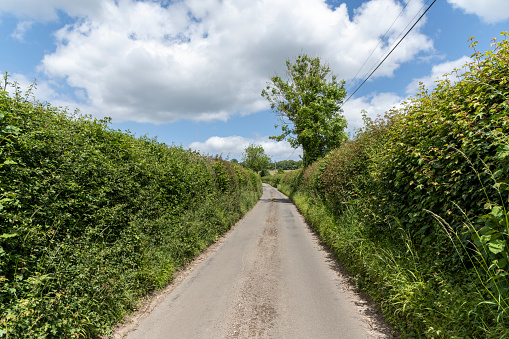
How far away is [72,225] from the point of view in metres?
3.28

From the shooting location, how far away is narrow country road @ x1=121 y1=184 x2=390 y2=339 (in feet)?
11.1

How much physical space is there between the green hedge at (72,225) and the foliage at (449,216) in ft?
13.5

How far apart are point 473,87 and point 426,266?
8.28 feet

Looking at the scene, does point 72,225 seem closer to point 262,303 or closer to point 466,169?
point 262,303

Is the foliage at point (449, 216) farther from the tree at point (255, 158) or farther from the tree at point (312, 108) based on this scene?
the tree at point (255, 158)

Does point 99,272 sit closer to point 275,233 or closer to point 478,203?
point 478,203

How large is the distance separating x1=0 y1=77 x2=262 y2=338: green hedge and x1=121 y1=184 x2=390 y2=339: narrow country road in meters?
0.70

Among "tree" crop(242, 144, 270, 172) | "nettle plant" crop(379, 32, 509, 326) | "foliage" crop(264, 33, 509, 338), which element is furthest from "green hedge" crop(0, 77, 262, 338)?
"tree" crop(242, 144, 270, 172)

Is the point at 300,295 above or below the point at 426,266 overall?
below

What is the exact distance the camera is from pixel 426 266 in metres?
3.31

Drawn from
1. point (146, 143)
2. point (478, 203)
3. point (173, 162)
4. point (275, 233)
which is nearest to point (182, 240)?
point (173, 162)

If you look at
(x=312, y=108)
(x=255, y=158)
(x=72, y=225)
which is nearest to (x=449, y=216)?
(x=72, y=225)

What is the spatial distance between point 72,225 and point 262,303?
128 inches

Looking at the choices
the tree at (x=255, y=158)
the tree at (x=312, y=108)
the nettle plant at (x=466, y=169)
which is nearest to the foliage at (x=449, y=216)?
the nettle plant at (x=466, y=169)
